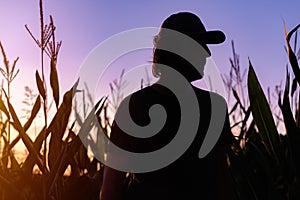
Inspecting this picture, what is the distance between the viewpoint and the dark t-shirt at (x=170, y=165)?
0.85 m

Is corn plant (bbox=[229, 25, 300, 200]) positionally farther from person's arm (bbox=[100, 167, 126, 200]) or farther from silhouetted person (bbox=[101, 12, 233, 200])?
person's arm (bbox=[100, 167, 126, 200])

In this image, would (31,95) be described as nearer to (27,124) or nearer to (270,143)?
(27,124)

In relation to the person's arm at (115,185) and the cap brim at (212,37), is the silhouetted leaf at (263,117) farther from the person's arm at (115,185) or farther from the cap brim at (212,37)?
the person's arm at (115,185)

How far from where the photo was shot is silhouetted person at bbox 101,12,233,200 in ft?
2.79

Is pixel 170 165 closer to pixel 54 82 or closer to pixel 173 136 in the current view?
pixel 173 136

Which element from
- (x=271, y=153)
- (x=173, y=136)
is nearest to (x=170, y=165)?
(x=173, y=136)

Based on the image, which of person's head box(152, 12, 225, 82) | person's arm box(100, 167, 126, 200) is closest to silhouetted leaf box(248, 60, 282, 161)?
person's head box(152, 12, 225, 82)

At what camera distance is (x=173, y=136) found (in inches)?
35.2

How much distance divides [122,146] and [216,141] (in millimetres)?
195

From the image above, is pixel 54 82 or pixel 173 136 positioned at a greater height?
pixel 54 82

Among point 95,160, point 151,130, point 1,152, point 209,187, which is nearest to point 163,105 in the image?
point 151,130

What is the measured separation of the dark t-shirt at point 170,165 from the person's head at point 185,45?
0.18 feet

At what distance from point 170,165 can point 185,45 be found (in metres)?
0.24

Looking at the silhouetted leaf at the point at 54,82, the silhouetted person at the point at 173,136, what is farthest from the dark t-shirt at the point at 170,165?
the silhouetted leaf at the point at 54,82
